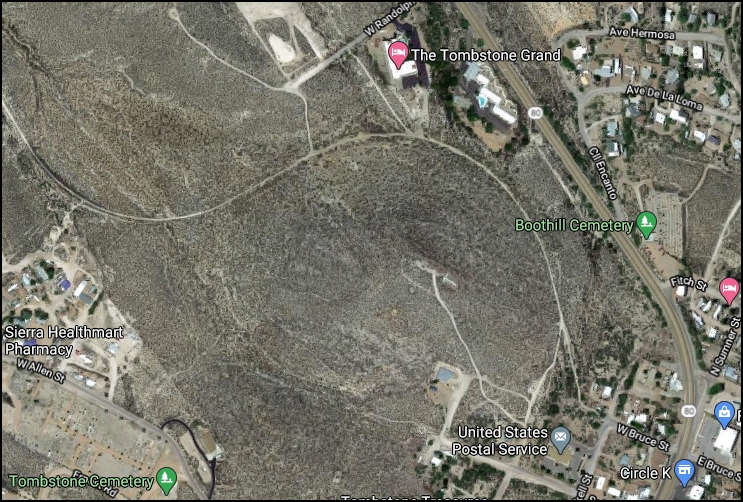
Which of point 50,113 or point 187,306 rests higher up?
point 50,113

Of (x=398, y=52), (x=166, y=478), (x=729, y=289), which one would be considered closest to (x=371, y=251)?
(x=398, y=52)

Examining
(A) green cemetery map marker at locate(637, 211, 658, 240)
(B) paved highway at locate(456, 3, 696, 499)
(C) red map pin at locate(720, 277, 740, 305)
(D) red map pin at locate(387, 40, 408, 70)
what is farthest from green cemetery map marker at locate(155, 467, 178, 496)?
(C) red map pin at locate(720, 277, 740, 305)

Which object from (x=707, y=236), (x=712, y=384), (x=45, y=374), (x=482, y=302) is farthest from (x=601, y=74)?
(x=45, y=374)

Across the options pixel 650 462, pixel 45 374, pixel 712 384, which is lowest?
pixel 45 374

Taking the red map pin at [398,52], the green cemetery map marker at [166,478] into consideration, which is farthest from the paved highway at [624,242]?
the green cemetery map marker at [166,478]

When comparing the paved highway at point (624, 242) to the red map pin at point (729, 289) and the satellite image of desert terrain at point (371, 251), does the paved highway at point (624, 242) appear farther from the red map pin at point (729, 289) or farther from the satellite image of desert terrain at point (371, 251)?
the red map pin at point (729, 289)

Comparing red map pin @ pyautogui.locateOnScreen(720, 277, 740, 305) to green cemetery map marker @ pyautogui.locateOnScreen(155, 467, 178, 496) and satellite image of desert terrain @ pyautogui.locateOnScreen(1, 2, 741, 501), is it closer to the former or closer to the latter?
satellite image of desert terrain @ pyautogui.locateOnScreen(1, 2, 741, 501)

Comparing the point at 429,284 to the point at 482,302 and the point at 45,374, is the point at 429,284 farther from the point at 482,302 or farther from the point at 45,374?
the point at 45,374
